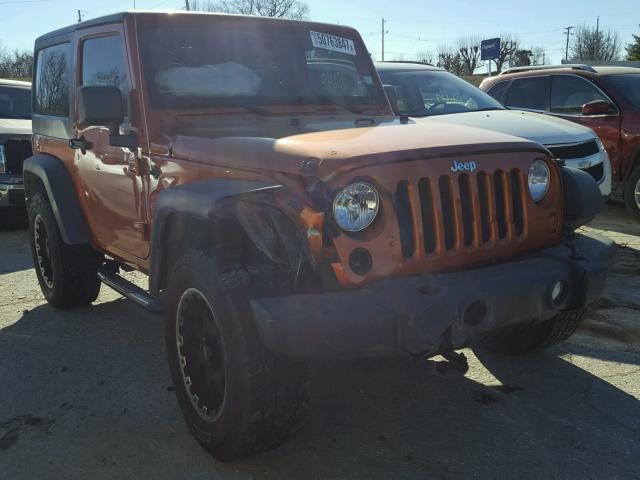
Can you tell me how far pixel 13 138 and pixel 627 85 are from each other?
732 centimetres

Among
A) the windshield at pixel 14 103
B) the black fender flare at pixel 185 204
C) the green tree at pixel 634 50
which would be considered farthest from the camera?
the green tree at pixel 634 50

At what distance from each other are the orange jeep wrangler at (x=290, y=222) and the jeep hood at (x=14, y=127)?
4.93 metres

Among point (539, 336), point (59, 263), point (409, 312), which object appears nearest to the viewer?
point (409, 312)

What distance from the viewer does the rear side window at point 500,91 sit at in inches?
349

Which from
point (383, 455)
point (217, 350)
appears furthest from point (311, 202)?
point (383, 455)

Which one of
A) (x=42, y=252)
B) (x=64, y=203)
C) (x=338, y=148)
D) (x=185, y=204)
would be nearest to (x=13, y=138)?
Answer: (x=42, y=252)

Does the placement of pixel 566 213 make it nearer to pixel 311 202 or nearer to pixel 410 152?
pixel 410 152

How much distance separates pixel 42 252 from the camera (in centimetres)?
507

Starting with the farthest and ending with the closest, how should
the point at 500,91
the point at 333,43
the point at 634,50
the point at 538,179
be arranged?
1. the point at 634,50
2. the point at 500,91
3. the point at 333,43
4. the point at 538,179

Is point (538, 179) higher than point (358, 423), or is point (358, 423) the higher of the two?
point (538, 179)

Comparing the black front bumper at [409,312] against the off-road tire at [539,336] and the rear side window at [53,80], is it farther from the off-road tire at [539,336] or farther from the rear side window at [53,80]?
the rear side window at [53,80]

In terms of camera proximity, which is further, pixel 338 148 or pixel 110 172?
pixel 110 172

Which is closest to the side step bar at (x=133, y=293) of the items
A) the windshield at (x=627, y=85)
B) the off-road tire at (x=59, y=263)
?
the off-road tire at (x=59, y=263)

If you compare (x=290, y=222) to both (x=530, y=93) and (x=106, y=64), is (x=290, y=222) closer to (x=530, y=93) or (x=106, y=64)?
(x=106, y=64)
